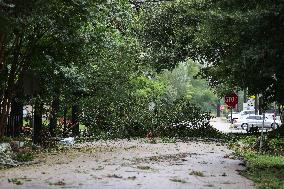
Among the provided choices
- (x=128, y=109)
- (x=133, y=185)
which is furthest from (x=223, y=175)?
(x=128, y=109)

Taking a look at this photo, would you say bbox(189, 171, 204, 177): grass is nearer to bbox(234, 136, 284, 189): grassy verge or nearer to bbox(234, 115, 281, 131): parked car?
bbox(234, 136, 284, 189): grassy verge

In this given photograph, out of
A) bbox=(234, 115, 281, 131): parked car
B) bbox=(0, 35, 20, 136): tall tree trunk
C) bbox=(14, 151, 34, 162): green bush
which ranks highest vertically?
bbox=(0, 35, 20, 136): tall tree trunk

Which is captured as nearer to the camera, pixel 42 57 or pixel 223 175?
pixel 223 175

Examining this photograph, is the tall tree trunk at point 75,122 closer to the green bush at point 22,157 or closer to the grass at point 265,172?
the green bush at point 22,157

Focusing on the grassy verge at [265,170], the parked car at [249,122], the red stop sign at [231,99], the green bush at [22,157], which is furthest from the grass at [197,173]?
the parked car at [249,122]

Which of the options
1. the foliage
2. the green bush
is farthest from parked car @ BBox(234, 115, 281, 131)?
the green bush

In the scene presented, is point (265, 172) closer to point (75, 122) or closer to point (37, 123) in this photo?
point (37, 123)

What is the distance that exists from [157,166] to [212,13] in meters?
4.62

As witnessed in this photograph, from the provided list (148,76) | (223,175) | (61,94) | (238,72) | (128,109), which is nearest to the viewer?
(223,175)

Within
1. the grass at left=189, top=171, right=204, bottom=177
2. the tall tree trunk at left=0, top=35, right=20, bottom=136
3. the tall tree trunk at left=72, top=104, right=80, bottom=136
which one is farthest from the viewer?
the tall tree trunk at left=72, top=104, right=80, bottom=136

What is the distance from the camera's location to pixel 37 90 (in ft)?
63.9

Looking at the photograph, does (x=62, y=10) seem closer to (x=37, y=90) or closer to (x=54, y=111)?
(x=37, y=90)

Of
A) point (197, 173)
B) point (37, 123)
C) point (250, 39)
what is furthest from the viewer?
point (37, 123)

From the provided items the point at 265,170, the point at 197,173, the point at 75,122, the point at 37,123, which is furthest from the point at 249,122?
the point at 197,173
